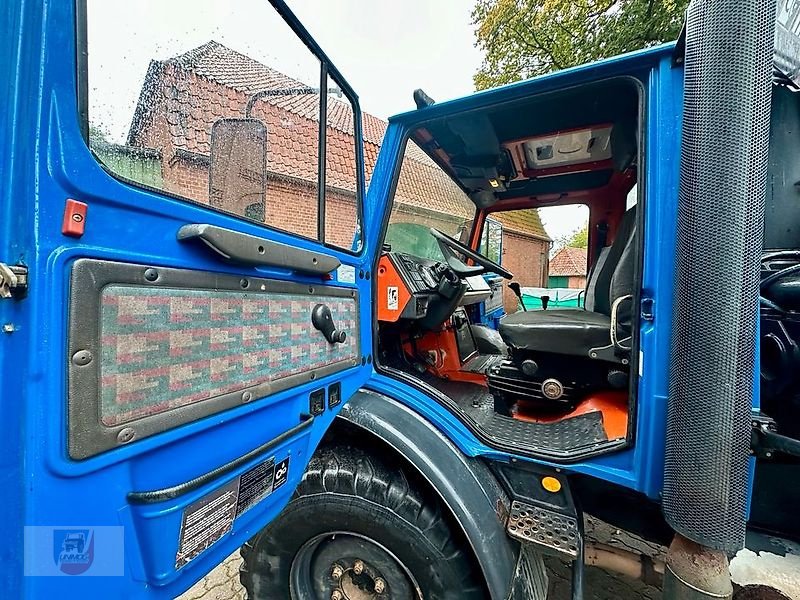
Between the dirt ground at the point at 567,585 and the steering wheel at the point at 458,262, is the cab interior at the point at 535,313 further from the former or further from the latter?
the dirt ground at the point at 567,585

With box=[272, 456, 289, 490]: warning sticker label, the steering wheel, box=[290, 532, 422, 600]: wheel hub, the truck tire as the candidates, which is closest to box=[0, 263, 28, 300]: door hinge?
box=[272, 456, 289, 490]: warning sticker label

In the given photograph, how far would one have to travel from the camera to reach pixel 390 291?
187 centimetres

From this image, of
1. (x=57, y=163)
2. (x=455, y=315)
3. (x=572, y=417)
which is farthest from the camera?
(x=455, y=315)

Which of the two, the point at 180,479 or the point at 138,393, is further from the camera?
the point at 180,479

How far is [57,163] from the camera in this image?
0.61m

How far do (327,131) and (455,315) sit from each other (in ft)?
5.64

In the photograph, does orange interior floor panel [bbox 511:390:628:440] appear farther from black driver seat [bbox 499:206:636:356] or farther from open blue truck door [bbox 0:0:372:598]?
open blue truck door [bbox 0:0:372:598]

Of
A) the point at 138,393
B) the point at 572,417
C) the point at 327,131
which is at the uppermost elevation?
the point at 327,131

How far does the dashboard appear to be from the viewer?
186cm

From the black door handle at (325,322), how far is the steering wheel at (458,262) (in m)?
1.03

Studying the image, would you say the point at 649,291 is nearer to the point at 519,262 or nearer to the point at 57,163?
the point at 57,163

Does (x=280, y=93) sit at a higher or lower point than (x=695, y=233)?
higher

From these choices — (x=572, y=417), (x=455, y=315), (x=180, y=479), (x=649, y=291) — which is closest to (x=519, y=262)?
(x=455, y=315)

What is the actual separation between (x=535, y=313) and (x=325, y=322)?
1456 mm
